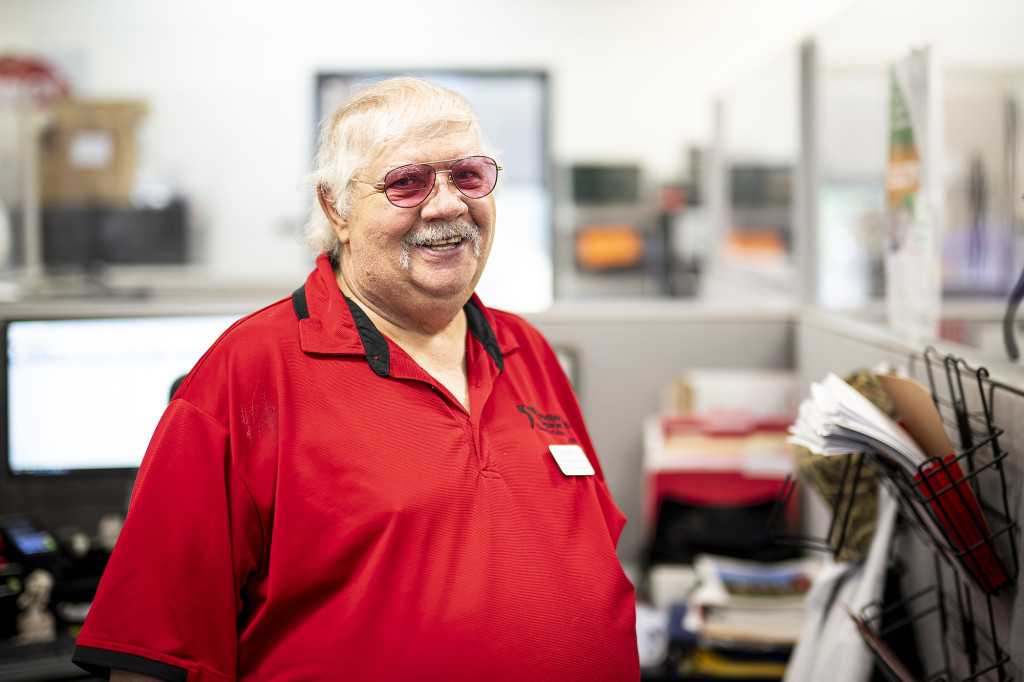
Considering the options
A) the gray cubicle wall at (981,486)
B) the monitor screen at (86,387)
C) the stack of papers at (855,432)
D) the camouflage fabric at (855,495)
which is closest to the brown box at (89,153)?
the monitor screen at (86,387)

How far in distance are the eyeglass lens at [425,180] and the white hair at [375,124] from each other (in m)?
0.04

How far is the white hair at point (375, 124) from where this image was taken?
1.04 metres

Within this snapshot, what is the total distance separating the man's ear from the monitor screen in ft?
2.08

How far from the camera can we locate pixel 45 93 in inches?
219

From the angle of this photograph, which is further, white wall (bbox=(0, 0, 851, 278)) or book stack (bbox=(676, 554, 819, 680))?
white wall (bbox=(0, 0, 851, 278))

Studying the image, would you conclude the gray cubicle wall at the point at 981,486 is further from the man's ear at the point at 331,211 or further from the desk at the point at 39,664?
the desk at the point at 39,664

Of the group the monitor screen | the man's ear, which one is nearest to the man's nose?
the man's ear

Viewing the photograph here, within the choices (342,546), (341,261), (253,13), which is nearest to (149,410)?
(341,261)

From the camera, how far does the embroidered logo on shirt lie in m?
1.15

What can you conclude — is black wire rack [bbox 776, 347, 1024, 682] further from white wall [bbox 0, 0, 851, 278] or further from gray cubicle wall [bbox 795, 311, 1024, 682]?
white wall [bbox 0, 0, 851, 278]

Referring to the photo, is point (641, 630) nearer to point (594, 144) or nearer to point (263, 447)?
point (263, 447)

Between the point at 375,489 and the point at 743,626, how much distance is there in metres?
0.84

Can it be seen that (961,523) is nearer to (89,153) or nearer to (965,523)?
(965,523)

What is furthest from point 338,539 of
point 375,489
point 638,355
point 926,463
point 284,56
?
point 284,56
